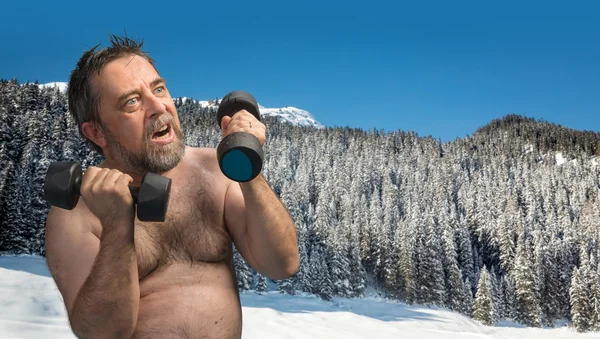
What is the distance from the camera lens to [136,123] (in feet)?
6.93

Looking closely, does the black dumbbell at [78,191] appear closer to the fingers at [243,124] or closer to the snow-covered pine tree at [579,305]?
the fingers at [243,124]

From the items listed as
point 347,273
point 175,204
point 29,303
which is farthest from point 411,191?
point 175,204

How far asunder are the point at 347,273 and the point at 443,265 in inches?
582

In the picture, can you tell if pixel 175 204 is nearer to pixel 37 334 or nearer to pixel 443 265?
pixel 37 334

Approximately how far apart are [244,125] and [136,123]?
0.43m

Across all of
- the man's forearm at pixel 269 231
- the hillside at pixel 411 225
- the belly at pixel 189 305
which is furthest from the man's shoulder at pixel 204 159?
the hillside at pixel 411 225

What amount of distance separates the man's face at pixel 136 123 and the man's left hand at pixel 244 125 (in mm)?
212

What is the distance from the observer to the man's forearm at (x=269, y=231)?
2.11m

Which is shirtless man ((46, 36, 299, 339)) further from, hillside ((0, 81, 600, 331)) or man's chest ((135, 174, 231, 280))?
hillside ((0, 81, 600, 331))

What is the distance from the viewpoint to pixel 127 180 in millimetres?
1826

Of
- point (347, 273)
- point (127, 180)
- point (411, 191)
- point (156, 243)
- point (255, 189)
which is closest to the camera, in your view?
point (127, 180)

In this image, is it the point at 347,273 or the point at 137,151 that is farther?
the point at 347,273

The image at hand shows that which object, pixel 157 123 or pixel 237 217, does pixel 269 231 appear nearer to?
pixel 237 217

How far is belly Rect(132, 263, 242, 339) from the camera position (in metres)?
2.10
